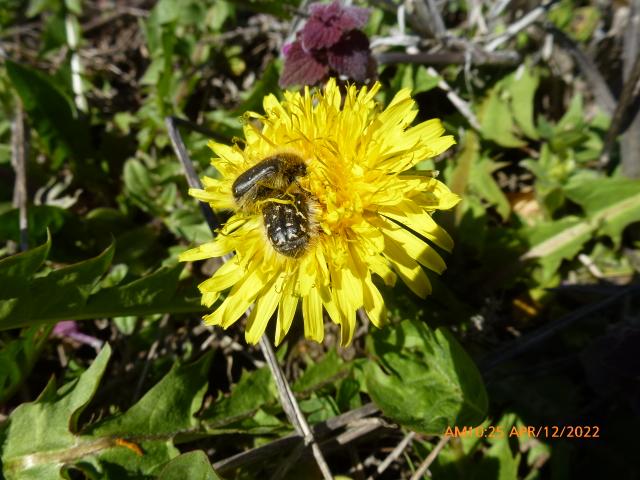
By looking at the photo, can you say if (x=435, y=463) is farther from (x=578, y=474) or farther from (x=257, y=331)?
(x=257, y=331)

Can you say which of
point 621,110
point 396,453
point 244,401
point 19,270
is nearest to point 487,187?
point 621,110

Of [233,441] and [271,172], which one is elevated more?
[271,172]

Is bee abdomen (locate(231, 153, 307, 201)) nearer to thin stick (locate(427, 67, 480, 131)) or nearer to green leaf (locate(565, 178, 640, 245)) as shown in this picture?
thin stick (locate(427, 67, 480, 131))

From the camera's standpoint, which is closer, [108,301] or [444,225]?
[108,301]

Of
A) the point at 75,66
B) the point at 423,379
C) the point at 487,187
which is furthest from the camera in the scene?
the point at 75,66

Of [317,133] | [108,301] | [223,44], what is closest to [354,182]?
[317,133]

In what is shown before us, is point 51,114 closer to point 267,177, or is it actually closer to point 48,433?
point 48,433
